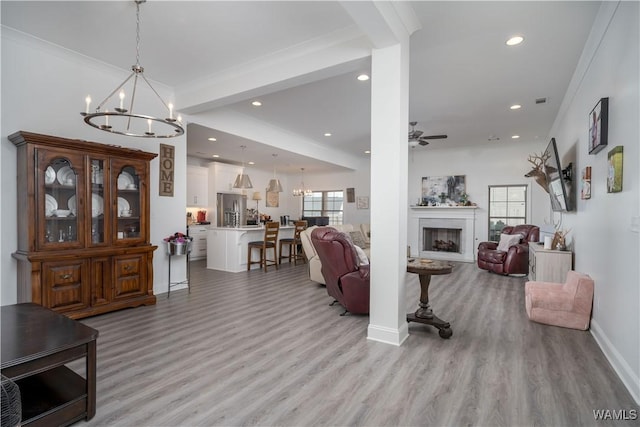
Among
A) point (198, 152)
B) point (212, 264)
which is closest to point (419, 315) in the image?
point (212, 264)

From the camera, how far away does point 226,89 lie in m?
4.18

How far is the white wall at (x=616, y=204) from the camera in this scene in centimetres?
222

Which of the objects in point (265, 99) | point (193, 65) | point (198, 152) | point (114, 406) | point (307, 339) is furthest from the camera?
point (198, 152)

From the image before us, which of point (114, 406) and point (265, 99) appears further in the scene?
point (265, 99)

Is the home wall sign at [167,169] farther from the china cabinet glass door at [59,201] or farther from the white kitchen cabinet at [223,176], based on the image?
the white kitchen cabinet at [223,176]

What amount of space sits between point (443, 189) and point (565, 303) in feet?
18.7

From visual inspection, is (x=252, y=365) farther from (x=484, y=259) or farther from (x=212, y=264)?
(x=484, y=259)

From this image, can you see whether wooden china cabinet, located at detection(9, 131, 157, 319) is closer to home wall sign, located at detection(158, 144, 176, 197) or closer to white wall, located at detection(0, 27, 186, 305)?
white wall, located at detection(0, 27, 186, 305)

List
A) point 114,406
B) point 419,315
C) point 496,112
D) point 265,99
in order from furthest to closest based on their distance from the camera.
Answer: point 496,112, point 265,99, point 419,315, point 114,406

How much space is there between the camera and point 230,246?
6641mm

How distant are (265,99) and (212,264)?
3.80 meters

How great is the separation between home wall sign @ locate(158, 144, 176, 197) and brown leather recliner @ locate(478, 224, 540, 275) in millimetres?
6144

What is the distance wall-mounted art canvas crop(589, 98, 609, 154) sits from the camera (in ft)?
9.23

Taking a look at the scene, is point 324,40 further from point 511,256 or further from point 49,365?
point 511,256
